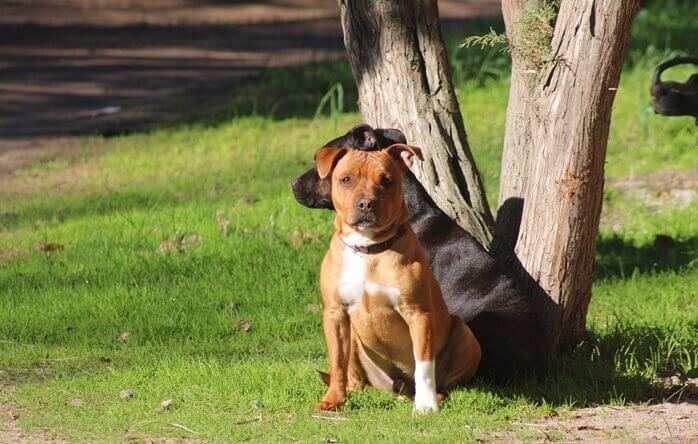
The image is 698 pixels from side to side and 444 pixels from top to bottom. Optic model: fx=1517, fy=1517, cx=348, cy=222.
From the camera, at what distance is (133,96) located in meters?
15.0

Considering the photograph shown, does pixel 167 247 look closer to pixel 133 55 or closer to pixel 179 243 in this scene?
pixel 179 243

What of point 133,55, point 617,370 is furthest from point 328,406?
point 133,55

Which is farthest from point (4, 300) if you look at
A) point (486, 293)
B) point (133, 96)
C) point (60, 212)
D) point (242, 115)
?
point (133, 96)

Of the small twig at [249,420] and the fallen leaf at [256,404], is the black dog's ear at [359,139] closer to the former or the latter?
the fallen leaf at [256,404]

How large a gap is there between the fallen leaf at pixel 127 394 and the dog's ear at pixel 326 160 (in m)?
1.46

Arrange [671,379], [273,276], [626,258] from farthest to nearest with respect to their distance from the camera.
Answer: [626,258]
[273,276]
[671,379]

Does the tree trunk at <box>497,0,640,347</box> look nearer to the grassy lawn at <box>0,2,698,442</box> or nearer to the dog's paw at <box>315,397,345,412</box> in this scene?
the grassy lawn at <box>0,2,698,442</box>

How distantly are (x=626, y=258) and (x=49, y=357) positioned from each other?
4.00 m

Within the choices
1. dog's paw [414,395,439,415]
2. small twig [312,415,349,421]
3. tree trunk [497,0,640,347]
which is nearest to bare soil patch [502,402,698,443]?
dog's paw [414,395,439,415]

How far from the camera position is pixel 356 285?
6305 mm

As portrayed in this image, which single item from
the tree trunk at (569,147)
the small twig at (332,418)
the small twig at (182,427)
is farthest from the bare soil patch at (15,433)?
the tree trunk at (569,147)

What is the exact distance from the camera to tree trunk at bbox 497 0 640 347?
699 cm

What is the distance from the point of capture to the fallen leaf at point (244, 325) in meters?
8.37

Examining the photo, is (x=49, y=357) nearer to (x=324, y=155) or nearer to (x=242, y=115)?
(x=324, y=155)
